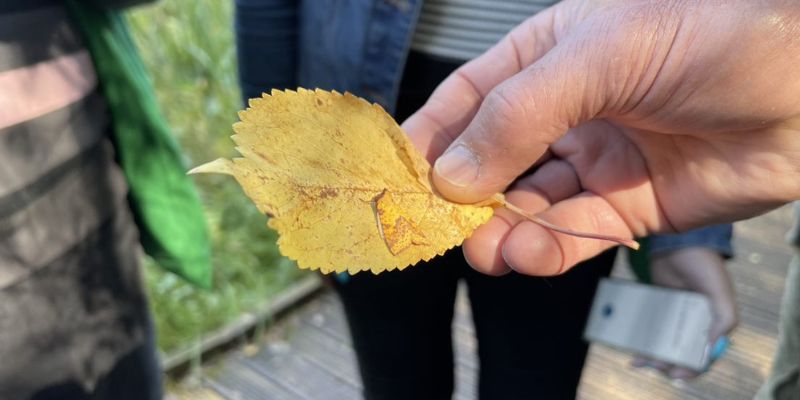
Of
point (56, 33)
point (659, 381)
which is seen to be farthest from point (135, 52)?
point (659, 381)

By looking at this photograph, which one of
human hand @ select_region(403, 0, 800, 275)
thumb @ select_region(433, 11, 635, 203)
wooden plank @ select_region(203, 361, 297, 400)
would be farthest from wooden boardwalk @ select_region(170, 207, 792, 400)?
thumb @ select_region(433, 11, 635, 203)

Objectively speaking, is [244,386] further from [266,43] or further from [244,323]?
[266,43]

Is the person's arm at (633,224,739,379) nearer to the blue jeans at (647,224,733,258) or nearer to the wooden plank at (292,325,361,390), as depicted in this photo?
the blue jeans at (647,224,733,258)

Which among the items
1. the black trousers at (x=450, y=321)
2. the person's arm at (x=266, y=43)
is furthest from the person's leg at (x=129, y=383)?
the person's arm at (x=266, y=43)

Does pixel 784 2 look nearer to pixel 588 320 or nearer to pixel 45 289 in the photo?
pixel 588 320

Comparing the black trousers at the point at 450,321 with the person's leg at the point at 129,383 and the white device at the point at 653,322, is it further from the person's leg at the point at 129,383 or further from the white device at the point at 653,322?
the person's leg at the point at 129,383

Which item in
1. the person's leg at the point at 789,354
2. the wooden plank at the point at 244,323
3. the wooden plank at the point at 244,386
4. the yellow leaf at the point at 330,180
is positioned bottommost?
the wooden plank at the point at 244,386
